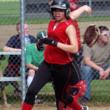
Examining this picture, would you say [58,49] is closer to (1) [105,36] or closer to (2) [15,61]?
(1) [105,36]

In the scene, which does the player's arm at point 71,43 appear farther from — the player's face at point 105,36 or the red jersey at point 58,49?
the player's face at point 105,36

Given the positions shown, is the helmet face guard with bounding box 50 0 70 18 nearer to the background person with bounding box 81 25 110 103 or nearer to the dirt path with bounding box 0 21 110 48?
the background person with bounding box 81 25 110 103

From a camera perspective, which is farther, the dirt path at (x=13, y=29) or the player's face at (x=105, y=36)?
the dirt path at (x=13, y=29)

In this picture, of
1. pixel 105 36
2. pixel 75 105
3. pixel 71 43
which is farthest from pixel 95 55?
pixel 71 43

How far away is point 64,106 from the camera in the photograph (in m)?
7.96

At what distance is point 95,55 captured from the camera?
31.0ft

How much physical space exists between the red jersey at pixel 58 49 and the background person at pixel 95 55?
151 centimetres

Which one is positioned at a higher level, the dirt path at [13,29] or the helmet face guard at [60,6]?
the helmet face guard at [60,6]

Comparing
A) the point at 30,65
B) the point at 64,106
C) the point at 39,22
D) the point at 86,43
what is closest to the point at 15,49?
the point at 30,65

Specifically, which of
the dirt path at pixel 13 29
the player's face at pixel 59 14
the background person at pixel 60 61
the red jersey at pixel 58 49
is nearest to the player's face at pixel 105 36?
the background person at pixel 60 61

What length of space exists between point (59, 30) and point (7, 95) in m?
2.69

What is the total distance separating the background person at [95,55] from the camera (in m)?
9.06

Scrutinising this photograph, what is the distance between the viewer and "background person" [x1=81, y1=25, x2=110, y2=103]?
9.06 metres

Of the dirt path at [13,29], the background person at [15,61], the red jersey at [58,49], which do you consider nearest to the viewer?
the red jersey at [58,49]
